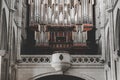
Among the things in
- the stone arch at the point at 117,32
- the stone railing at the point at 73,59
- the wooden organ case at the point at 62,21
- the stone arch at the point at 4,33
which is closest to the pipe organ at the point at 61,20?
the wooden organ case at the point at 62,21

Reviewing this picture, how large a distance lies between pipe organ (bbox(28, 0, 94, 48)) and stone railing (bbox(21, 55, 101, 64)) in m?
2.79

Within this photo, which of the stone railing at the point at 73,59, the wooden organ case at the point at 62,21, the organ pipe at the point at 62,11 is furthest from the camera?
the organ pipe at the point at 62,11

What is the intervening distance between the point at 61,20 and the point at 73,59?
4.46 metres

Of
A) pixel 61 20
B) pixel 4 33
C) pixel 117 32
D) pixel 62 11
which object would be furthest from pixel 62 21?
pixel 117 32

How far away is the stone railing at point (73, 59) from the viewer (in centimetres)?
3206

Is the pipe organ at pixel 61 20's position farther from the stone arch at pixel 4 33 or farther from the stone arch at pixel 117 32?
the stone arch at pixel 117 32

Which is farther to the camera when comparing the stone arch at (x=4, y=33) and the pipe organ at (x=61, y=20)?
the pipe organ at (x=61, y=20)

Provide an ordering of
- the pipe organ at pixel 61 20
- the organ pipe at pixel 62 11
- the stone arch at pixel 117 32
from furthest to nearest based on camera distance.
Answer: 1. the organ pipe at pixel 62 11
2. the pipe organ at pixel 61 20
3. the stone arch at pixel 117 32

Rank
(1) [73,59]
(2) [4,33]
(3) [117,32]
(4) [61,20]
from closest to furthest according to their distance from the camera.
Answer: (3) [117,32] < (2) [4,33] < (1) [73,59] < (4) [61,20]

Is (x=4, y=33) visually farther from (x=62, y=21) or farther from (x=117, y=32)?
(x=62, y=21)

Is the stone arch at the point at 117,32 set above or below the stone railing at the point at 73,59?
above

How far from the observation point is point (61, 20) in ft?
116

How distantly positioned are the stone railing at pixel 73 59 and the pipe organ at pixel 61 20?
110 inches

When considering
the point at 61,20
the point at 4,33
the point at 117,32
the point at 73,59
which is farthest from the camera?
the point at 61,20
